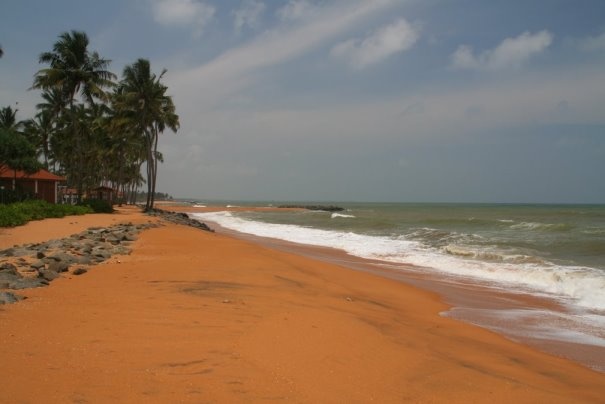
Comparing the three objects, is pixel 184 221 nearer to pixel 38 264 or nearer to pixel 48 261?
pixel 48 261

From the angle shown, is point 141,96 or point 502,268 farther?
point 141,96

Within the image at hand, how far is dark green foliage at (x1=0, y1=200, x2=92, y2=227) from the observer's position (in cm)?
1764

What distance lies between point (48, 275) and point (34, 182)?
98.7ft

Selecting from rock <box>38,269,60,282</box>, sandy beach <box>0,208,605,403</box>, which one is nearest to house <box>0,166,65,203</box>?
rock <box>38,269,60,282</box>

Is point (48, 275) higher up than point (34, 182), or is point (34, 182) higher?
point (34, 182)

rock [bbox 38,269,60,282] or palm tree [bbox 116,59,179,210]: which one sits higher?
palm tree [bbox 116,59,179,210]

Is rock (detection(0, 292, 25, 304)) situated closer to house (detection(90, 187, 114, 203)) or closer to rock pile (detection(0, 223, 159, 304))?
rock pile (detection(0, 223, 159, 304))

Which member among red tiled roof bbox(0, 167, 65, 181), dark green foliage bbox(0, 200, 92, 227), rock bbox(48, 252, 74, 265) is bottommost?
rock bbox(48, 252, 74, 265)

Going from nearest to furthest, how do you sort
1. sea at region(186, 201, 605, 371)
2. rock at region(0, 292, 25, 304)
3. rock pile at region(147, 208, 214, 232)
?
1. rock at region(0, 292, 25, 304)
2. sea at region(186, 201, 605, 371)
3. rock pile at region(147, 208, 214, 232)

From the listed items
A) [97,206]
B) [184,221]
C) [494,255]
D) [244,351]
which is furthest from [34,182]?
[244,351]

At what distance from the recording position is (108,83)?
102ft

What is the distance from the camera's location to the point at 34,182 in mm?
32531

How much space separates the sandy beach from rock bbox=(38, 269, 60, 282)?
153mm

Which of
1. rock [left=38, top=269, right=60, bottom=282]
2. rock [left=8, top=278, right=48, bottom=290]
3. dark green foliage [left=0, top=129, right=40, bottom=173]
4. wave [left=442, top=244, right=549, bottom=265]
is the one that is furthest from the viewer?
dark green foliage [left=0, top=129, right=40, bottom=173]
